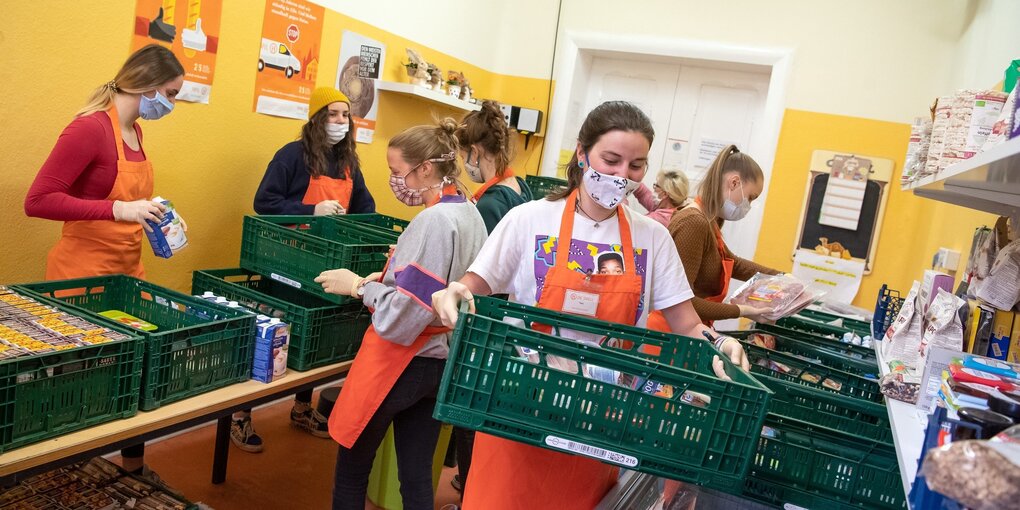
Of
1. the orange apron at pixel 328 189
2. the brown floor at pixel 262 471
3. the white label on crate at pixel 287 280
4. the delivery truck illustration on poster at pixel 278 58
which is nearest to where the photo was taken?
the white label on crate at pixel 287 280

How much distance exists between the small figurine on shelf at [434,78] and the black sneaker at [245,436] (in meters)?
2.71

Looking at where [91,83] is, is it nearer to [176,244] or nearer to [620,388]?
[176,244]

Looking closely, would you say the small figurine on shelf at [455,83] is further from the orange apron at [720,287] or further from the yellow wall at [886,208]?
the orange apron at [720,287]

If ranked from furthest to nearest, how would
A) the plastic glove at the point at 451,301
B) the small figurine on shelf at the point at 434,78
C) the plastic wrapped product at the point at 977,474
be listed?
the small figurine on shelf at the point at 434,78 → the plastic glove at the point at 451,301 → the plastic wrapped product at the point at 977,474

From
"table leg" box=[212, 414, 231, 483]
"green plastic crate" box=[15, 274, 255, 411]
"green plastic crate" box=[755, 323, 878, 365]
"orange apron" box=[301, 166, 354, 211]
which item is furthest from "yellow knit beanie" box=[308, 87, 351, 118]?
"green plastic crate" box=[755, 323, 878, 365]

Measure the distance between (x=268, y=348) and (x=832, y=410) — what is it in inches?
70.4

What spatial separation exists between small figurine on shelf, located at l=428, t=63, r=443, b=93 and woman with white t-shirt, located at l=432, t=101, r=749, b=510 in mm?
3510

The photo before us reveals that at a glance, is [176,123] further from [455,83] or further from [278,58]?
[455,83]

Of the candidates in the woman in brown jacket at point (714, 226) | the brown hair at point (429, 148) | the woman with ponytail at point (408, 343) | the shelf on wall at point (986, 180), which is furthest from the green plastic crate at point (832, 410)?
the brown hair at point (429, 148)

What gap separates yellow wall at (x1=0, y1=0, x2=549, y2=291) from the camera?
2.91 metres

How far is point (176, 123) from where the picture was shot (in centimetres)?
358

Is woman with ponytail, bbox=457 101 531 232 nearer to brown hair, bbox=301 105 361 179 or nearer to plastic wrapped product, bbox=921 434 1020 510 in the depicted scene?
brown hair, bbox=301 105 361 179

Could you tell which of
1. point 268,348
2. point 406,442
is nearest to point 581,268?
point 406,442

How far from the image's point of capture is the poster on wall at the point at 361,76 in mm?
4621
